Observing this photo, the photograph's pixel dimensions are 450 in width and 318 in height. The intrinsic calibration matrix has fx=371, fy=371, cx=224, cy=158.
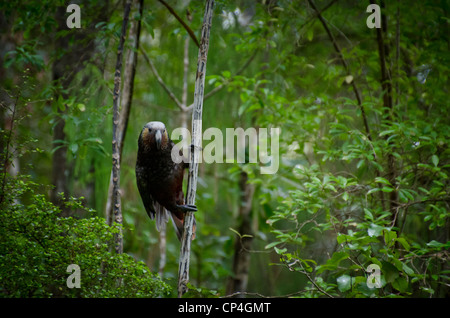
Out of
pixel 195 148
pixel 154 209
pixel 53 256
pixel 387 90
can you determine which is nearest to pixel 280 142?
pixel 387 90

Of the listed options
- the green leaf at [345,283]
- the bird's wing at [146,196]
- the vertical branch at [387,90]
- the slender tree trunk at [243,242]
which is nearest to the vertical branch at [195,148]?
the bird's wing at [146,196]

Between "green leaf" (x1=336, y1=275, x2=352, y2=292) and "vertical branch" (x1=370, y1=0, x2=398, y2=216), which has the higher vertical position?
"vertical branch" (x1=370, y1=0, x2=398, y2=216)

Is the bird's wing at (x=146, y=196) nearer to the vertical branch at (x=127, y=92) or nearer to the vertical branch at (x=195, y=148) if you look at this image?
the vertical branch at (x=127, y=92)

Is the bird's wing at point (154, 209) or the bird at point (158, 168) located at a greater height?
the bird at point (158, 168)

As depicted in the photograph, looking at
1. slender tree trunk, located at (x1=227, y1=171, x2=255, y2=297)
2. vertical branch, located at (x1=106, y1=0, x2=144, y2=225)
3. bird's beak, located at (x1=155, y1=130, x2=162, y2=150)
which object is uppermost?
vertical branch, located at (x1=106, y1=0, x2=144, y2=225)

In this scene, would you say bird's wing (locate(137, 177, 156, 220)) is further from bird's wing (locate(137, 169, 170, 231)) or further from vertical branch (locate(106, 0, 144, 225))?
vertical branch (locate(106, 0, 144, 225))

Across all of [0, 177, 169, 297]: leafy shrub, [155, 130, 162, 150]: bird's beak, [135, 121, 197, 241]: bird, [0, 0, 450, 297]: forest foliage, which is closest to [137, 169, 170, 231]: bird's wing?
[135, 121, 197, 241]: bird

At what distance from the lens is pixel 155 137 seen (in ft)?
5.48

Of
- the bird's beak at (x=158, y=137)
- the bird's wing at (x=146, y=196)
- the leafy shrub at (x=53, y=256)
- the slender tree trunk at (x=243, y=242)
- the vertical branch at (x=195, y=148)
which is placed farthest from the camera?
the slender tree trunk at (x=243, y=242)

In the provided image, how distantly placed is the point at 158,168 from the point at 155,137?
18 centimetres

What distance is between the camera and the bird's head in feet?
5.44

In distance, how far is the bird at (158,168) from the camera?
5.59 ft

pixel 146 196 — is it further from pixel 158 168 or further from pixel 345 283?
pixel 345 283
